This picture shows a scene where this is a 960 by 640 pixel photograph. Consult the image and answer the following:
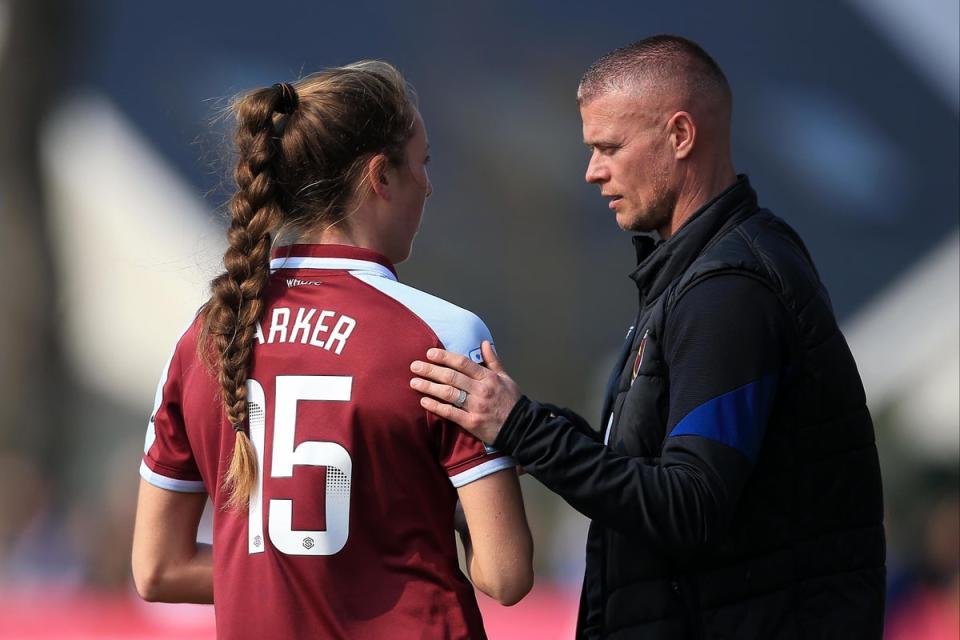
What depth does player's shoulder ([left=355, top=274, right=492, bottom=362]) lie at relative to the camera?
161cm

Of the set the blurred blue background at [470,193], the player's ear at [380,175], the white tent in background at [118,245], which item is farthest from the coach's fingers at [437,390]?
the white tent in background at [118,245]

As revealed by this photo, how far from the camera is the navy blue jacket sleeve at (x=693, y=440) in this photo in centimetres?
163

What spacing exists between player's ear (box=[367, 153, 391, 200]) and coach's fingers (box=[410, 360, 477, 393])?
0.96ft

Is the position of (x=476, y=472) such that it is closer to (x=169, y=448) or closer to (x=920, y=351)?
(x=169, y=448)

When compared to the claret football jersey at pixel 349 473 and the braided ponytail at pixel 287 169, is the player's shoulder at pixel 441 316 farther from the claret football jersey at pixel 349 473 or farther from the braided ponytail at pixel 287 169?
the braided ponytail at pixel 287 169

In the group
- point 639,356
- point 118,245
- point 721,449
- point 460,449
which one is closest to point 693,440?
point 721,449

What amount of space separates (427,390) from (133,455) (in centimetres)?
434

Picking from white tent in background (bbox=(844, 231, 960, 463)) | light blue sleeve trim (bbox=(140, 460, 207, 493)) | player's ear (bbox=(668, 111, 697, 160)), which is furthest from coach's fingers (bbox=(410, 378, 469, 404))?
white tent in background (bbox=(844, 231, 960, 463))

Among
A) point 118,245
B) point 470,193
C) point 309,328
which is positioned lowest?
point 309,328

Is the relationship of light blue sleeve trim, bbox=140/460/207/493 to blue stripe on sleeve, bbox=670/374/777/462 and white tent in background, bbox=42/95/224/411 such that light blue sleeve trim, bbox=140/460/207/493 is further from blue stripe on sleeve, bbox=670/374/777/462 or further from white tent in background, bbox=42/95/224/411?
white tent in background, bbox=42/95/224/411

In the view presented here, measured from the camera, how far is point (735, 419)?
165 cm

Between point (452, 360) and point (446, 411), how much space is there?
71mm

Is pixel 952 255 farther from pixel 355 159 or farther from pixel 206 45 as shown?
pixel 355 159

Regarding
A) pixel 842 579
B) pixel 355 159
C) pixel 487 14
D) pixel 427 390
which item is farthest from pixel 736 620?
pixel 487 14
